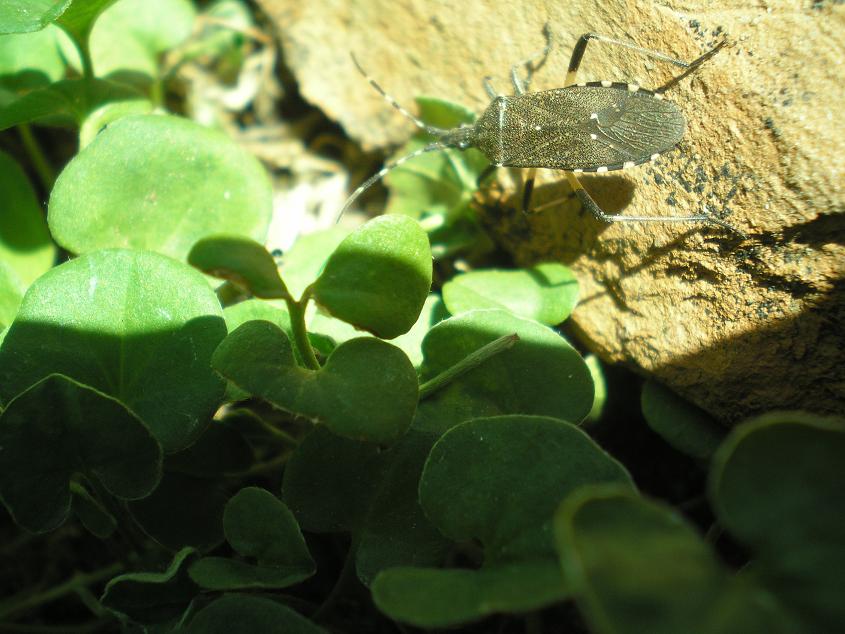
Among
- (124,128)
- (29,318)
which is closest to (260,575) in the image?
(29,318)

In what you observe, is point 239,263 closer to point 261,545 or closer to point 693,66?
point 261,545

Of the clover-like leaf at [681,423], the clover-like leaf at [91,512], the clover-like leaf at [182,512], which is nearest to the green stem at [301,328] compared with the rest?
the clover-like leaf at [182,512]

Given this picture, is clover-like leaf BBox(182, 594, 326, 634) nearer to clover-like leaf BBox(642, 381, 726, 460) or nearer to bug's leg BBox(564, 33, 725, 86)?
clover-like leaf BBox(642, 381, 726, 460)

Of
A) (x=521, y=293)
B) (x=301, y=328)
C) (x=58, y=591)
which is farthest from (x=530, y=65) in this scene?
(x=58, y=591)

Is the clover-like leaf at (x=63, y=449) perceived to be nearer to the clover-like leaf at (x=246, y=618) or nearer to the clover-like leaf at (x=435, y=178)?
the clover-like leaf at (x=246, y=618)

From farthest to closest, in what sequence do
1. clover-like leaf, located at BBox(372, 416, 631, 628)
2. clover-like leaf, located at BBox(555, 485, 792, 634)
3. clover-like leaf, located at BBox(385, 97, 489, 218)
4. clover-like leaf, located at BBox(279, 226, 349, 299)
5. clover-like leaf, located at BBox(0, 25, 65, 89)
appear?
clover-like leaf, located at BBox(385, 97, 489, 218), clover-like leaf, located at BBox(0, 25, 65, 89), clover-like leaf, located at BBox(279, 226, 349, 299), clover-like leaf, located at BBox(372, 416, 631, 628), clover-like leaf, located at BBox(555, 485, 792, 634)

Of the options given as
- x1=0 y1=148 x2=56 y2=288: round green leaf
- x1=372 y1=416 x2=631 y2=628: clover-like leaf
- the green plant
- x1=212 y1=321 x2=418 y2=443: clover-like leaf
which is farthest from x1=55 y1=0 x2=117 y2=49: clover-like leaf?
x1=372 y1=416 x2=631 y2=628: clover-like leaf
